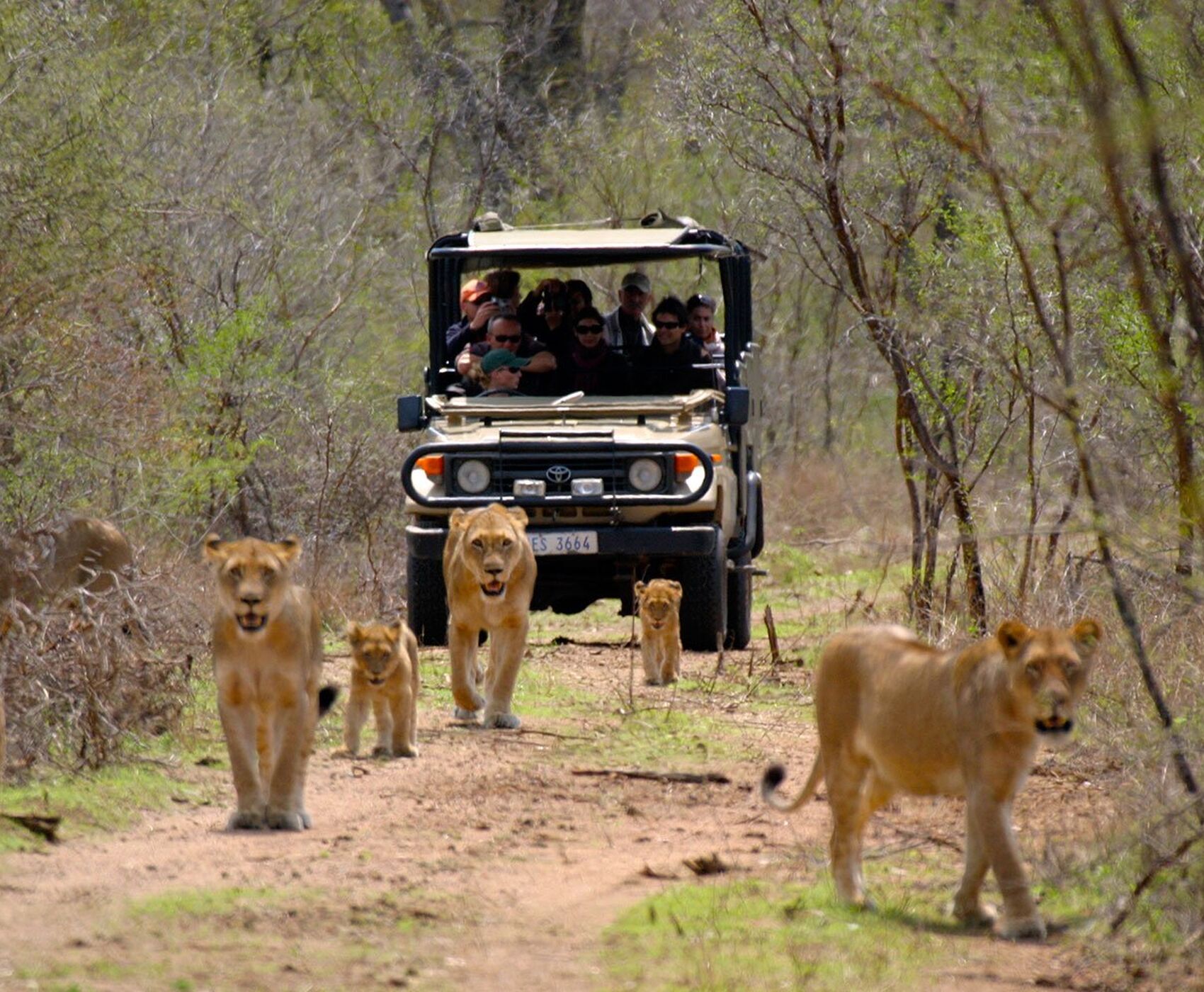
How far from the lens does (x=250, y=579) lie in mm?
6652

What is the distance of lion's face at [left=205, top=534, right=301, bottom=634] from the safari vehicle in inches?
160

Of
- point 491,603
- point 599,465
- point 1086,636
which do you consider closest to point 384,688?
point 491,603

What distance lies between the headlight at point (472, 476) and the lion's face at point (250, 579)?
166 inches

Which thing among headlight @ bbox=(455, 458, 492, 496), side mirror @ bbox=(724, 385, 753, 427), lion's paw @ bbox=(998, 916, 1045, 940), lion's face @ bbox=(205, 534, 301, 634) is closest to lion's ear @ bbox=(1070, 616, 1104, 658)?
lion's paw @ bbox=(998, 916, 1045, 940)

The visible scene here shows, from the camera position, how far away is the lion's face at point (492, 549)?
8.97 metres

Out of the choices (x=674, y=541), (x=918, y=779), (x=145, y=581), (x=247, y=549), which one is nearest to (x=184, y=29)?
(x=674, y=541)

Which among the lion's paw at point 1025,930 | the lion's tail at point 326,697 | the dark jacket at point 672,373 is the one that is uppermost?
the dark jacket at point 672,373

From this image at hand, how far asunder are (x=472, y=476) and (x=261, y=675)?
439 centimetres

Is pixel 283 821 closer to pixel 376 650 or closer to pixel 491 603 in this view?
pixel 376 650

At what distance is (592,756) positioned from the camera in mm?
8656

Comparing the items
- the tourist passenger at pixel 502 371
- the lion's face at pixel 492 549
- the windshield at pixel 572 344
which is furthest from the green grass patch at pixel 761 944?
the windshield at pixel 572 344

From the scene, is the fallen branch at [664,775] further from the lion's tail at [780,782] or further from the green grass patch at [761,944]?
the green grass patch at [761,944]

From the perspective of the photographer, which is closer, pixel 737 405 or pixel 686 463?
pixel 686 463

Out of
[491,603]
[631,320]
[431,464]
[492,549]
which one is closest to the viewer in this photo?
[492,549]
